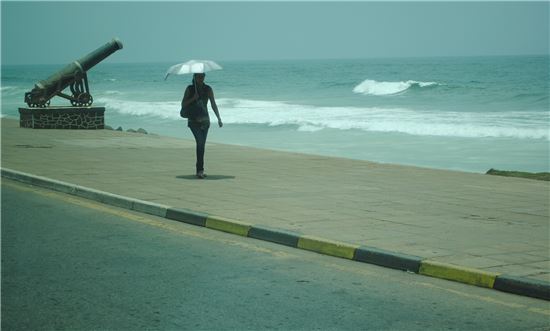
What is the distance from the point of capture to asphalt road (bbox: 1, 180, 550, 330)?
536 centimetres

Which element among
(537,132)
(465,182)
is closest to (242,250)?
(465,182)

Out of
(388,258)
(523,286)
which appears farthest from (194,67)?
(523,286)

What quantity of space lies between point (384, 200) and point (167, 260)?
13.4ft

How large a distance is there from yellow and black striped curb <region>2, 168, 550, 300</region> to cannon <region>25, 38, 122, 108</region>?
46.7 ft

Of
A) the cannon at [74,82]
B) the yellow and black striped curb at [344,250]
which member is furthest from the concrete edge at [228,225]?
the cannon at [74,82]

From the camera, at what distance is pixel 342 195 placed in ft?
36.1

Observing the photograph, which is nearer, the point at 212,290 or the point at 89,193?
the point at 212,290

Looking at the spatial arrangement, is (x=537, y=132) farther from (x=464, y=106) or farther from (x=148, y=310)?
(x=148, y=310)

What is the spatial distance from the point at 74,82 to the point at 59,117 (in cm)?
130

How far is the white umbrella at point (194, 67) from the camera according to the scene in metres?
12.7

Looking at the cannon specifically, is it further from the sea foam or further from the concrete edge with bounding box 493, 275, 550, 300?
the sea foam

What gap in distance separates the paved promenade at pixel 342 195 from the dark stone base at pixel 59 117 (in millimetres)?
5697

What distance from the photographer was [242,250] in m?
7.77

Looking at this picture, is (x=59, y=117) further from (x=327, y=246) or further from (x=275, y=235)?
(x=327, y=246)
